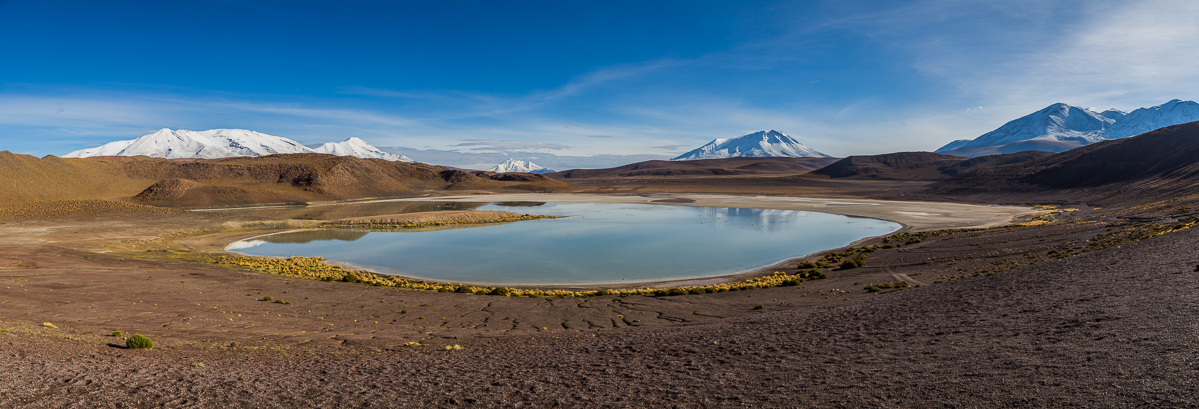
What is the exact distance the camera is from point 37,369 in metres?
7.64

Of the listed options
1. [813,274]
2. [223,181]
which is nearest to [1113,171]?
[813,274]

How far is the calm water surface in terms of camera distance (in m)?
25.2

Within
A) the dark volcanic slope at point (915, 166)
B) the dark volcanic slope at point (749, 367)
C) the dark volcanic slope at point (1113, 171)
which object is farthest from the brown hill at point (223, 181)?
the dark volcanic slope at point (915, 166)

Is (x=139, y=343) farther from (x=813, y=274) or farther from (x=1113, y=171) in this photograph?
(x=1113, y=171)

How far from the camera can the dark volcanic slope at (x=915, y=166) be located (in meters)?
155

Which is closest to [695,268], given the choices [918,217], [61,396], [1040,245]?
[1040,245]

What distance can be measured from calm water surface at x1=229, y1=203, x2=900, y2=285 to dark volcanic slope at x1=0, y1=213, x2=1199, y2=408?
41.3 feet

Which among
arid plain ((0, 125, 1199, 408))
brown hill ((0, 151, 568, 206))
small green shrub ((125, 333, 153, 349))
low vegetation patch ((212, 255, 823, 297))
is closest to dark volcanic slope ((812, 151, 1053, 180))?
brown hill ((0, 151, 568, 206))

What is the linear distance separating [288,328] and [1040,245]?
3179 centimetres

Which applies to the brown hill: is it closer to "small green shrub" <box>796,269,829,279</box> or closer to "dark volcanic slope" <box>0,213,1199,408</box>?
"dark volcanic slope" <box>0,213,1199,408</box>

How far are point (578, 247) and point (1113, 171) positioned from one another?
90789mm

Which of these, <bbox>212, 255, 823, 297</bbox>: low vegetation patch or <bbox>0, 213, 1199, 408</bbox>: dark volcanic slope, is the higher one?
<bbox>0, 213, 1199, 408</bbox>: dark volcanic slope

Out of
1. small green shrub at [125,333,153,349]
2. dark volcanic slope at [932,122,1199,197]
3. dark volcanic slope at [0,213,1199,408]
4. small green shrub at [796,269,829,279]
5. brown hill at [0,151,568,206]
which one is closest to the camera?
dark volcanic slope at [0,213,1199,408]

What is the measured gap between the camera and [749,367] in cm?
855
